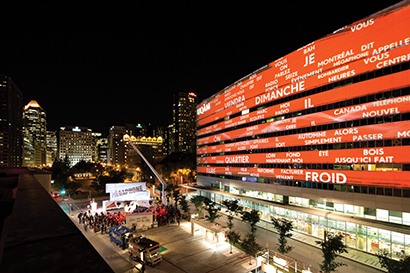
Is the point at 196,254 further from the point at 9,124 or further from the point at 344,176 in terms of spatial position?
the point at 9,124

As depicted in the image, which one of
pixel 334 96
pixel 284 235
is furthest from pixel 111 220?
pixel 334 96

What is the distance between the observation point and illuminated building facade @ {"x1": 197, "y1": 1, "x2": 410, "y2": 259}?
21.6m

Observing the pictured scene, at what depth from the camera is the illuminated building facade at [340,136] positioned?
21578mm

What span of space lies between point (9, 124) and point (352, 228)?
600 feet

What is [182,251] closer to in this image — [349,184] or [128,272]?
[128,272]

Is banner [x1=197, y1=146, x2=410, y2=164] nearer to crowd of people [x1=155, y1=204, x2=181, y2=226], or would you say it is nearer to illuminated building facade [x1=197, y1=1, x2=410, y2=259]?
illuminated building facade [x1=197, y1=1, x2=410, y2=259]

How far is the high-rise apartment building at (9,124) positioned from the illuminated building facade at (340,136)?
151 meters

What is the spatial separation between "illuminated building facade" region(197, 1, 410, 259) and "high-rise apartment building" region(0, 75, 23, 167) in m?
151

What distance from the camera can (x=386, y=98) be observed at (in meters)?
22.5

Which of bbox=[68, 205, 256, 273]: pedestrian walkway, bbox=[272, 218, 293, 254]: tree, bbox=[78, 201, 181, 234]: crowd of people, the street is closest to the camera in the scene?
bbox=[68, 205, 256, 273]: pedestrian walkway

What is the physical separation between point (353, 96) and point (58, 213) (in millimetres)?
28981

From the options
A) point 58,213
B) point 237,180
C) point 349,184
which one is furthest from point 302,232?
point 58,213

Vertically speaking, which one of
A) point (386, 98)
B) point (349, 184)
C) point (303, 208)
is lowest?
point (303, 208)

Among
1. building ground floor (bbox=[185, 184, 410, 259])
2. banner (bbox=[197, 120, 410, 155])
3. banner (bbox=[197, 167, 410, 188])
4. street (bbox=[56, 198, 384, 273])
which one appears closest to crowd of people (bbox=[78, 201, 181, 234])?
street (bbox=[56, 198, 384, 273])
